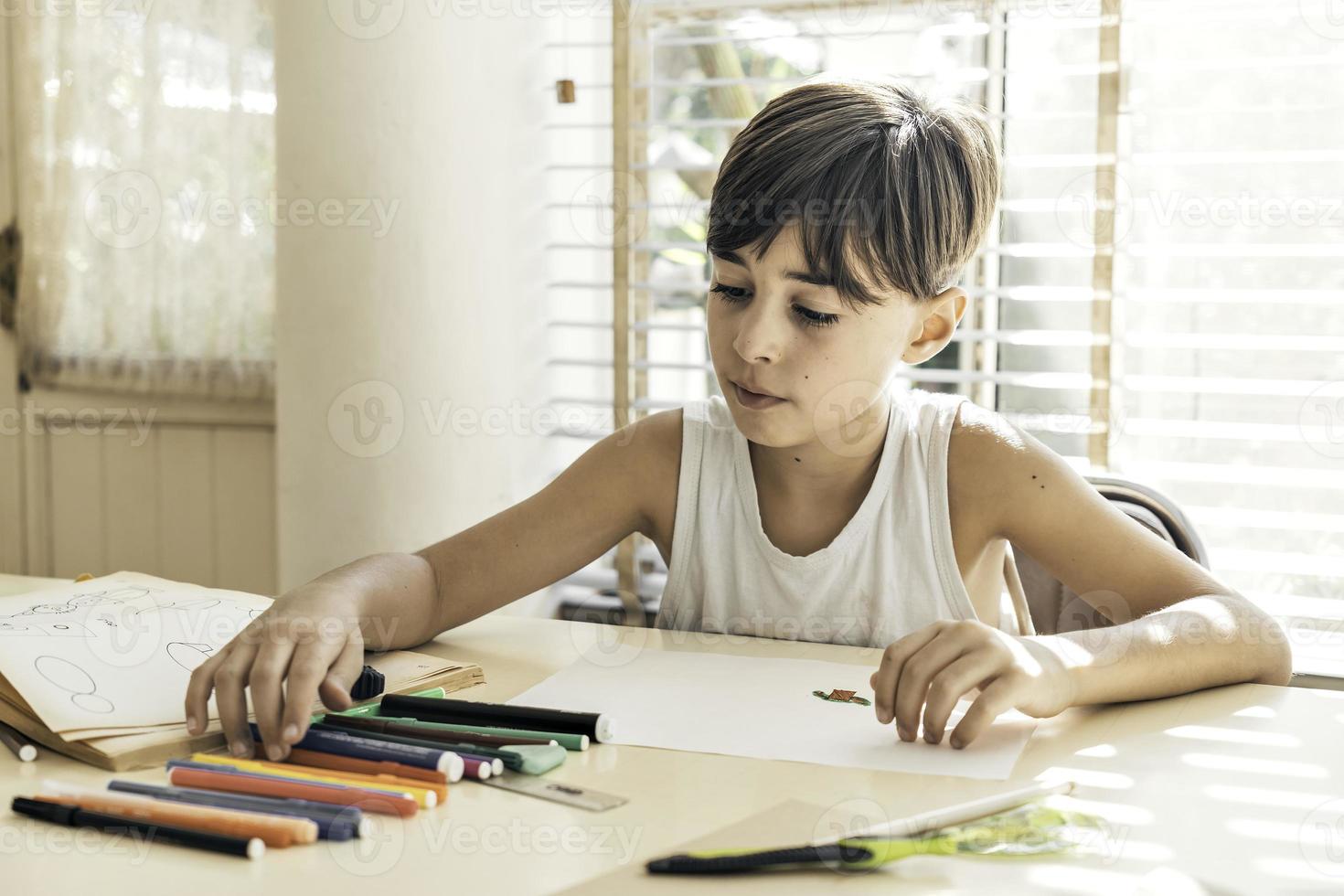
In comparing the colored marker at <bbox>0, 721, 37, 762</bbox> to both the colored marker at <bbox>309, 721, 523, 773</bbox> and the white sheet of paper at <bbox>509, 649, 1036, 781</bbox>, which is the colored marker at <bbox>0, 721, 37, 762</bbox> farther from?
the white sheet of paper at <bbox>509, 649, 1036, 781</bbox>

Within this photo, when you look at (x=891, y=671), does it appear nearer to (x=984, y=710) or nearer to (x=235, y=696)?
(x=984, y=710)

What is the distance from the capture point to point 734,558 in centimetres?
126

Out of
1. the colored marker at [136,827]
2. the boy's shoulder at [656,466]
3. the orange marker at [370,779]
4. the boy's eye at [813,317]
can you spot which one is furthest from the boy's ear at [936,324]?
the colored marker at [136,827]

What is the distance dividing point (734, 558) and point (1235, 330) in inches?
43.3

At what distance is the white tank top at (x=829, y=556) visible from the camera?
120 centimetres

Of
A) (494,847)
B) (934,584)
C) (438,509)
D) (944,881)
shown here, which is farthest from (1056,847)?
(438,509)

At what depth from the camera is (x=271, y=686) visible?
30.7 inches

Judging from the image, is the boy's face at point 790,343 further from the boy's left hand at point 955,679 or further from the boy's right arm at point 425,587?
the boy's left hand at point 955,679

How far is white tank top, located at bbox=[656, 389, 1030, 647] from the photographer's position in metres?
1.20

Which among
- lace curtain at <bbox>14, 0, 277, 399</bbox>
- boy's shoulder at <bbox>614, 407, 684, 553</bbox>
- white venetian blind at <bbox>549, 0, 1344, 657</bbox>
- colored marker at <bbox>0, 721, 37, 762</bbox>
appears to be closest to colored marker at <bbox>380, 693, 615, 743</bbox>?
colored marker at <bbox>0, 721, 37, 762</bbox>

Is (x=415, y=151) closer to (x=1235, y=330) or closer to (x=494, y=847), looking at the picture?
(x=1235, y=330)

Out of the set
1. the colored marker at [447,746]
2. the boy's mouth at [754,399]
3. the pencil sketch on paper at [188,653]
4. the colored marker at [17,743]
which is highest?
the boy's mouth at [754,399]

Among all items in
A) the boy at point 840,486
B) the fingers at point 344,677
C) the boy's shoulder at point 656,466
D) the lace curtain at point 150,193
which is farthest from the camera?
the lace curtain at point 150,193

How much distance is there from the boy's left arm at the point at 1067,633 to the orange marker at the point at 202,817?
38cm
